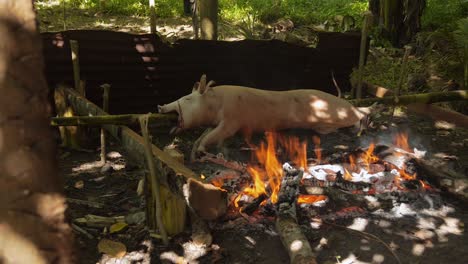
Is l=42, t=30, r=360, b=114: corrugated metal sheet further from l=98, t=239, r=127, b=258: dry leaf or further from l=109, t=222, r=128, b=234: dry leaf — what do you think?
l=98, t=239, r=127, b=258: dry leaf

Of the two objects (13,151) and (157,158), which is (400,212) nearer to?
(157,158)

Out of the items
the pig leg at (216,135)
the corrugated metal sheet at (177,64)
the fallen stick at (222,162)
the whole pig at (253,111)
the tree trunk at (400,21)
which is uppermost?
the tree trunk at (400,21)

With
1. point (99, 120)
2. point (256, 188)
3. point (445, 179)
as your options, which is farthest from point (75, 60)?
point (445, 179)

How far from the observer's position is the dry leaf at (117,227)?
4.13m

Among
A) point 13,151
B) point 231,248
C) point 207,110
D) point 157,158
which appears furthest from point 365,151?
point 13,151

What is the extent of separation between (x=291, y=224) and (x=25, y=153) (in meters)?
3.06

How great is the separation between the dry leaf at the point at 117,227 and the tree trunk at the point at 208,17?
14.3 feet

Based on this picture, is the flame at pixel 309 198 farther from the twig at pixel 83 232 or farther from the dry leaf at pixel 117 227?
the twig at pixel 83 232

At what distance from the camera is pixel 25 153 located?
1.21m

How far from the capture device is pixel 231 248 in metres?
3.90

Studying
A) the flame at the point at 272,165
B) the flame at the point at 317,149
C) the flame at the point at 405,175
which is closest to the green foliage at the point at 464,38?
the flame at the point at 317,149

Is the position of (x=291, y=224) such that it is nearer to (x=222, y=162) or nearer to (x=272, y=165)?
(x=272, y=165)

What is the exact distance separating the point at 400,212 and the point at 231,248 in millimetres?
1791

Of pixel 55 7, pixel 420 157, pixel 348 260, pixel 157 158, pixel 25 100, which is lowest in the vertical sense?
pixel 348 260
